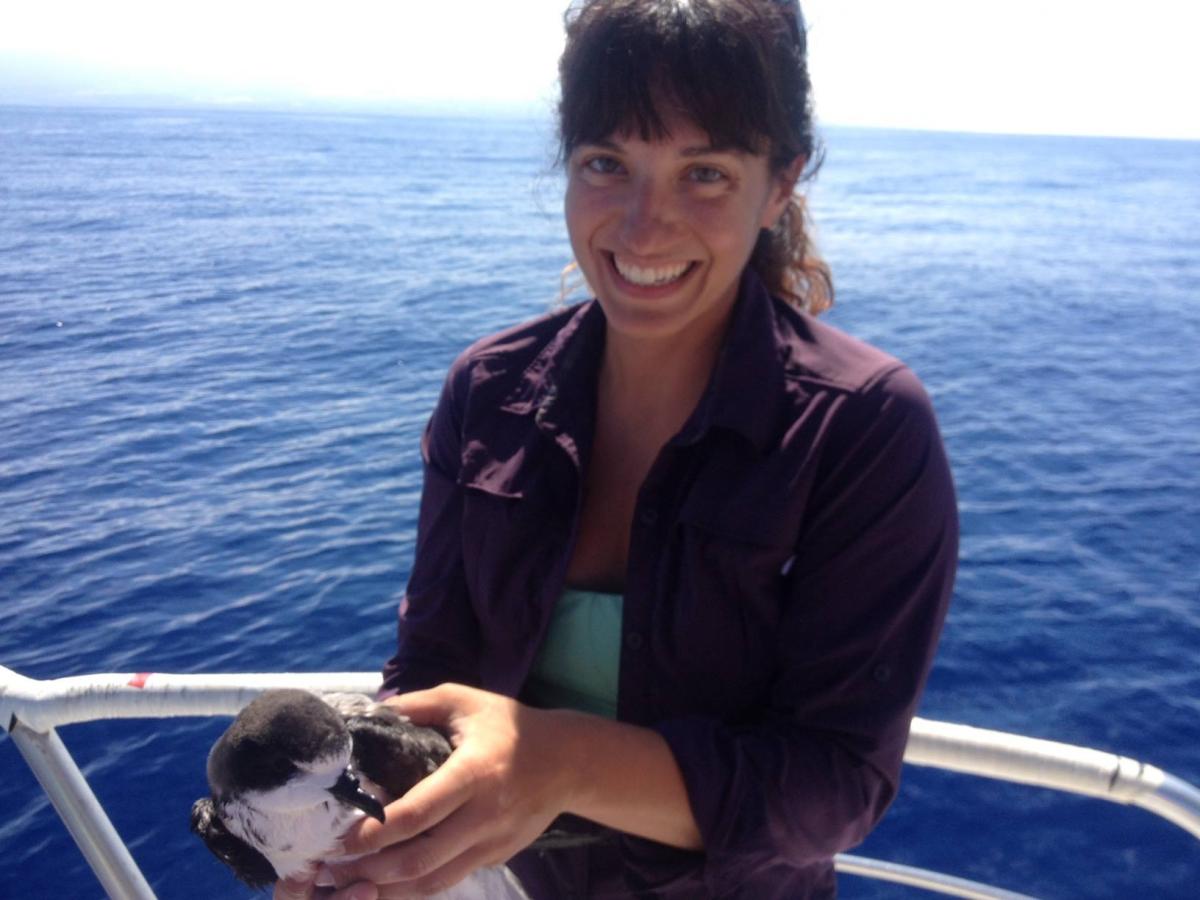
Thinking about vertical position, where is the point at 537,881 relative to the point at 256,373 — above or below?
above

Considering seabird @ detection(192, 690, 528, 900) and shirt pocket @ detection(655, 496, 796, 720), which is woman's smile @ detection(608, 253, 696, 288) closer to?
shirt pocket @ detection(655, 496, 796, 720)

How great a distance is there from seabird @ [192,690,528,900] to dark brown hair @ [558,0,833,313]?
0.81 meters

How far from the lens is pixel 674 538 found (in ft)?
4.58

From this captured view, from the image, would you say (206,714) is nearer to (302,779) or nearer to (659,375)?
(302,779)

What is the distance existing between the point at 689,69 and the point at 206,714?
3.82ft

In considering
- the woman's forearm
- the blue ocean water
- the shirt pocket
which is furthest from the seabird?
the blue ocean water

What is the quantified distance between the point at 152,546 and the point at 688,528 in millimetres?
6868

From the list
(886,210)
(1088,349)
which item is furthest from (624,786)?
(886,210)

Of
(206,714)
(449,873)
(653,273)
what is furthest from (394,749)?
(653,273)

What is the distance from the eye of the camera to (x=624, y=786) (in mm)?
1229

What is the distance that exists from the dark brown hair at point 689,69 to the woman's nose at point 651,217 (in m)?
0.07

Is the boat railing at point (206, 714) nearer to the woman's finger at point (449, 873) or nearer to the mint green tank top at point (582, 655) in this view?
the mint green tank top at point (582, 655)

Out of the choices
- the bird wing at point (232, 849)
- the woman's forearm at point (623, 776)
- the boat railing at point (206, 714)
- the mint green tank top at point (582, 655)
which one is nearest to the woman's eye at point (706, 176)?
the mint green tank top at point (582, 655)

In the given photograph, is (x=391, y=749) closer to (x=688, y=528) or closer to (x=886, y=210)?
(x=688, y=528)
